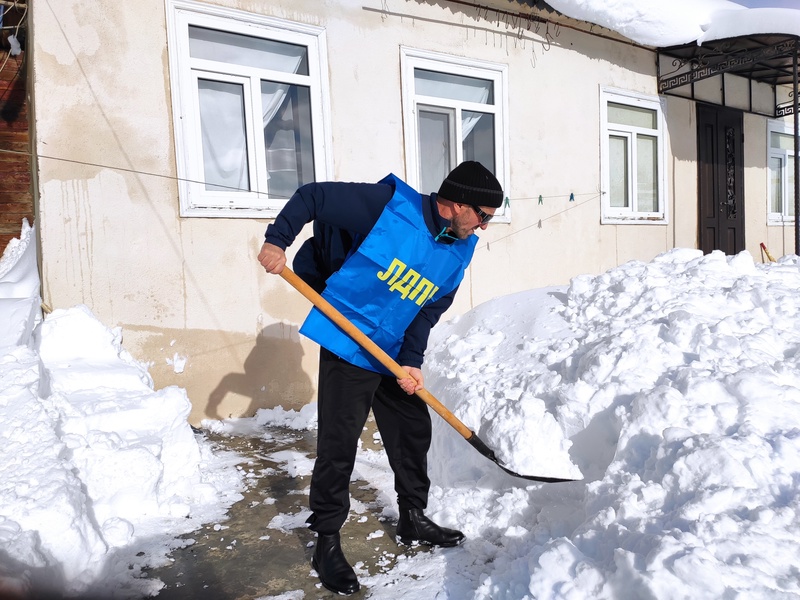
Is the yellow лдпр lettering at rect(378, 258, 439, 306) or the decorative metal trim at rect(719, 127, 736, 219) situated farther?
the decorative metal trim at rect(719, 127, 736, 219)

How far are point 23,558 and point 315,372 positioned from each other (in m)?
2.98

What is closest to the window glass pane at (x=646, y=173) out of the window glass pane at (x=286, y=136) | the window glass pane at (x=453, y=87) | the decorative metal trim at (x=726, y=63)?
the decorative metal trim at (x=726, y=63)

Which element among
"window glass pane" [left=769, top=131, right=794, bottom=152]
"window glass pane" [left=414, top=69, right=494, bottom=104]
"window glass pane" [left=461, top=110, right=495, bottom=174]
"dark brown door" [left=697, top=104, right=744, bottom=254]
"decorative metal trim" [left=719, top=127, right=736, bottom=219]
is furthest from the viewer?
"window glass pane" [left=769, top=131, right=794, bottom=152]

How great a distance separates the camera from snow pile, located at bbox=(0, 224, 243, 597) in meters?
2.21

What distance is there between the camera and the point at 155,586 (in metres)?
2.24

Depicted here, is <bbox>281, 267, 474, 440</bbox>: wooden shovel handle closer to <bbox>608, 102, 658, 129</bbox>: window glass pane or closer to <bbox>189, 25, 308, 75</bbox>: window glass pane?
<bbox>189, 25, 308, 75</bbox>: window glass pane

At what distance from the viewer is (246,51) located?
15.3 feet

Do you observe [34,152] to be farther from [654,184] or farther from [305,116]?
[654,184]

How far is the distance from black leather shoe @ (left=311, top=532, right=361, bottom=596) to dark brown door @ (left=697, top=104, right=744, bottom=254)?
756cm

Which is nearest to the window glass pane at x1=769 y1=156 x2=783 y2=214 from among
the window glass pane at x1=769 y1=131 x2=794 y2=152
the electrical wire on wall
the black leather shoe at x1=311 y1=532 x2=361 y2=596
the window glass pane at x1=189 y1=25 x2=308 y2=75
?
the window glass pane at x1=769 y1=131 x2=794 y2=152

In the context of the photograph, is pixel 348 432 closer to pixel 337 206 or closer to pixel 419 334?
pixel 419 334

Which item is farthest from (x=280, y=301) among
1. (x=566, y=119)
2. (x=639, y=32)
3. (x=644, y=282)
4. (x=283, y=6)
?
(x=639, y=32)

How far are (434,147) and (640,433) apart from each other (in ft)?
13.6

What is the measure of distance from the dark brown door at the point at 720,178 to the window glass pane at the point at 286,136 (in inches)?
232
